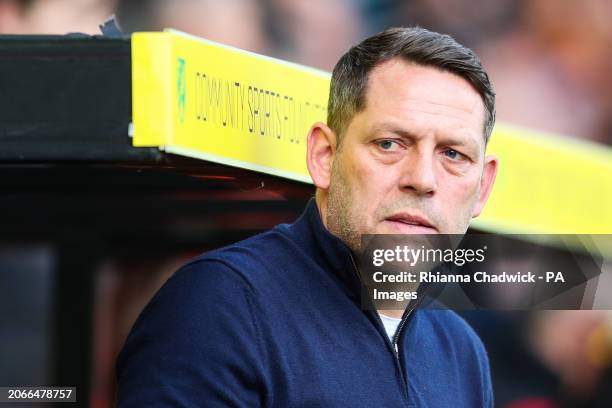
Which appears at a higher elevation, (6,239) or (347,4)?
(347,4)

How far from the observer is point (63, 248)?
3447 mm

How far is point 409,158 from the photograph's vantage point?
62.3 inches

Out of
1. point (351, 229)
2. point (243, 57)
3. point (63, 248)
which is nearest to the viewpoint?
point (243, 57)

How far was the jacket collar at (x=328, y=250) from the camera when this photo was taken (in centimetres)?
167

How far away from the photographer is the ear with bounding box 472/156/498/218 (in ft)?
5.78

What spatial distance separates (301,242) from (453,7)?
236 cm

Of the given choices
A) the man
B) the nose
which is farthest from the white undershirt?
the nose

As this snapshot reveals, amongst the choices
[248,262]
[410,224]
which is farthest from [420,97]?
[248,262]

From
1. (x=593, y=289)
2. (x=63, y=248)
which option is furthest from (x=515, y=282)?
(x=63, y=248)

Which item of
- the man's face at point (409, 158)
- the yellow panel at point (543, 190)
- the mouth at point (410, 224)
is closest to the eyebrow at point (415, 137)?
the man's face at point (409, 158)

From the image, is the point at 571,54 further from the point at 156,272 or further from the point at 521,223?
the point at 521,223

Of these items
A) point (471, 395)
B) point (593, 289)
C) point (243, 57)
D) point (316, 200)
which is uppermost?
point (243, 57)

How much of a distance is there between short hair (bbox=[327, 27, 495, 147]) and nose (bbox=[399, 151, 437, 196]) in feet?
0.41

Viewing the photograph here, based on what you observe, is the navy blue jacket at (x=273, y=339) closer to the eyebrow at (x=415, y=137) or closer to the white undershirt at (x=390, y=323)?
the white undershirt at (x=390, y=323)
